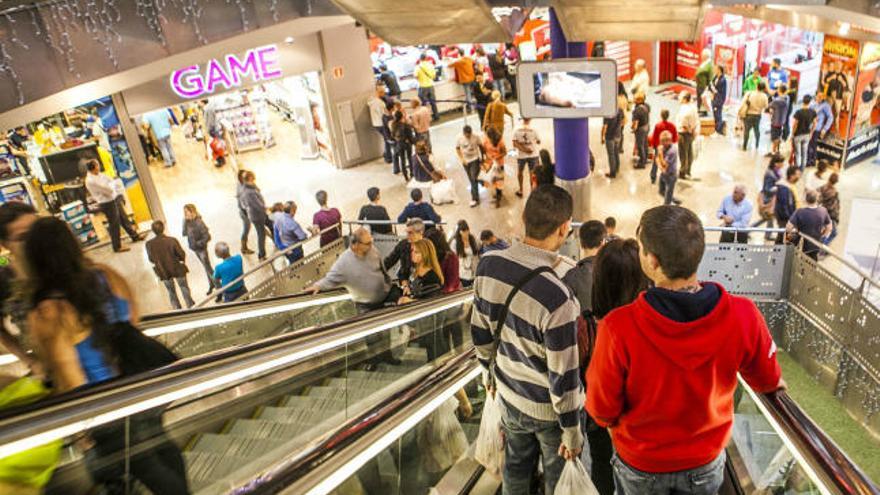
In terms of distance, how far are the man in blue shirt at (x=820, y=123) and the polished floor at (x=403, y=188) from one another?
686 millimetres

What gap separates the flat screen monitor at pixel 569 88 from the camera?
8.62m

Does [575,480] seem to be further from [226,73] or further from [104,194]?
[226,73]

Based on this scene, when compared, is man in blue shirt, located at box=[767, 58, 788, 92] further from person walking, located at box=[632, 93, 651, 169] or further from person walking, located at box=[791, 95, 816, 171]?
person walking, located at box=[632, 93, 651, 169]

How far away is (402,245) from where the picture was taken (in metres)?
7.37

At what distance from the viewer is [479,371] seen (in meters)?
3.89

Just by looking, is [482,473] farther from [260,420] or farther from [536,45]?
[536,45]

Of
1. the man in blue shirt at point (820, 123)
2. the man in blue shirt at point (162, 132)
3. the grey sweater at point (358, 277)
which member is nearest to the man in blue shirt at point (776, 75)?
the man in blue shirt at point (820, 123)

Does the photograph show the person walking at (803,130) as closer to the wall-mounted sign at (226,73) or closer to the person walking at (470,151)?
the person walking at (470,151)

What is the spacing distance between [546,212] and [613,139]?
10.1m

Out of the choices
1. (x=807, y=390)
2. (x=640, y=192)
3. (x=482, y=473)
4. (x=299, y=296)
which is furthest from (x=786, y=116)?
(x=482, y=473)

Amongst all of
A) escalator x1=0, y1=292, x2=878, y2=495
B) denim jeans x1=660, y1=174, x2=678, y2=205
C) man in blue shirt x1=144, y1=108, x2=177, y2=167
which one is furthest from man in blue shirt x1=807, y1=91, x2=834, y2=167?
man in blue shirt x1=144, y1=108, x2=177, y2=167

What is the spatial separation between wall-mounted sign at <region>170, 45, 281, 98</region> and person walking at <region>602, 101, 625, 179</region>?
6.23 metres

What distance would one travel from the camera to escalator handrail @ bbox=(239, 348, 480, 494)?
2348 millimetres

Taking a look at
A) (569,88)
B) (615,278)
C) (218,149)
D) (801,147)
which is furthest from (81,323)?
(218,149)
